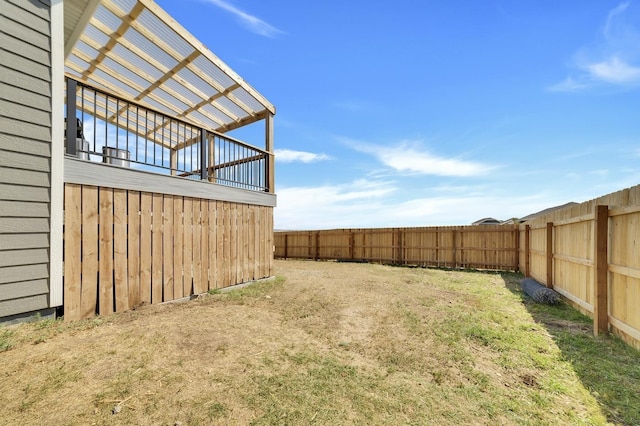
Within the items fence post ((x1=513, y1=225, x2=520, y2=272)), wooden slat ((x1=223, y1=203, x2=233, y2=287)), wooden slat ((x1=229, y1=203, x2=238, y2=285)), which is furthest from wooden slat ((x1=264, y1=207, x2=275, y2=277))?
fence post ((x1=513, y1=225, x2=520, y2=272))

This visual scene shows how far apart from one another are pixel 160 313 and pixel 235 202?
264 cm

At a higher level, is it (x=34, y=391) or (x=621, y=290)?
(x=621, y=290)

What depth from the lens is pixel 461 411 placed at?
6.84ft

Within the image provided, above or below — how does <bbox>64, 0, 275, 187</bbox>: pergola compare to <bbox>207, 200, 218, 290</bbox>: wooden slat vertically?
above

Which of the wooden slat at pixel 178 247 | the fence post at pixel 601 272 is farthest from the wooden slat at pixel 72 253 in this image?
the fence post at pixel 601 272

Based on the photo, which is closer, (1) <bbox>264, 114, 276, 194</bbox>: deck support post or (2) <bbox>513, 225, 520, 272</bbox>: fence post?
(1) <bbox>264, 114, 276, 194</bbox>: deck support post

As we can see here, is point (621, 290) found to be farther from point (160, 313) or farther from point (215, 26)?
point (215, 26)

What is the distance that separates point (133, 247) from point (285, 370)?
3045 millimetres

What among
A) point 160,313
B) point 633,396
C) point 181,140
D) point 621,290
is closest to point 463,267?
point 621,290

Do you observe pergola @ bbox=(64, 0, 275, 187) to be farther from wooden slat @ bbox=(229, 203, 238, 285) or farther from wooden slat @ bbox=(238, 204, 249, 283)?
wooden slat @ bbox=(238, 204, 249, 283)

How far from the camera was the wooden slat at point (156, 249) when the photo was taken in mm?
4320

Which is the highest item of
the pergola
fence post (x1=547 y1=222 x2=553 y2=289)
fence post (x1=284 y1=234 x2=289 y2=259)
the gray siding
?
the pergola

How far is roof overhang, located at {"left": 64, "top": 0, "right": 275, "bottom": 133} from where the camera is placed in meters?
4.52

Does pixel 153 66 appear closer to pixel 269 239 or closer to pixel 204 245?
pixel 204 245
